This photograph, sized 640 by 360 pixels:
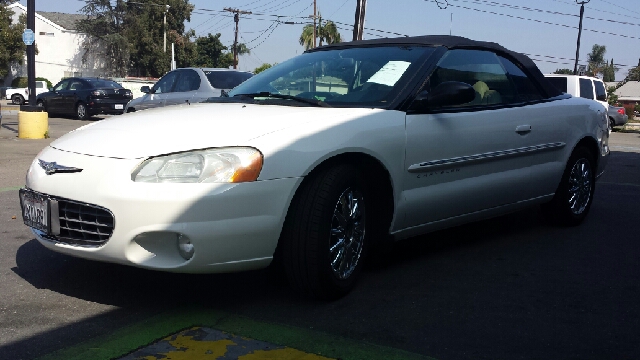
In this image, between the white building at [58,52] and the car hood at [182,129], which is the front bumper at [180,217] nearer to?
the car hood at [182,129]

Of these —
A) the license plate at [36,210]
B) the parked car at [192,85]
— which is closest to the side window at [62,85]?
the parked car at [192,85]

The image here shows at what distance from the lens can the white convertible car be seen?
3578 mm

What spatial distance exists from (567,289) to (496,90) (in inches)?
62.5

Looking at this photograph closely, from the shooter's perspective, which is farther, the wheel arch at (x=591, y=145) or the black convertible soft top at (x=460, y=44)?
the wheel arch at (x=591, y=145)

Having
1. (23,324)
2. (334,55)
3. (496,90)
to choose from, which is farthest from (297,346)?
(496,90)

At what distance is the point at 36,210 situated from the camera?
12.9ft

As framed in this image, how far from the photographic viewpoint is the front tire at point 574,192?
6043mm

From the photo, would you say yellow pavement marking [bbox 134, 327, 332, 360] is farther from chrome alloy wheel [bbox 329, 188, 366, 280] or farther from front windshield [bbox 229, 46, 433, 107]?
front windshield [bbox 229, 46, 433, 107]

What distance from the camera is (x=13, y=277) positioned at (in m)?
4.41

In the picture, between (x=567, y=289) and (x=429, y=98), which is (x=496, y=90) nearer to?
(x=429, y=98)

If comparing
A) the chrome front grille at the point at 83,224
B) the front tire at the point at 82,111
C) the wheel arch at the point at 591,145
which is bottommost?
the front tire at the point at 82,111

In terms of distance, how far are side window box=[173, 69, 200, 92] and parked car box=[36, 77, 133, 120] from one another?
9367 mm

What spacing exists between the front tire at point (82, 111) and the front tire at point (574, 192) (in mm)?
19407

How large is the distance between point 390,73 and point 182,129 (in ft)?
4.93
